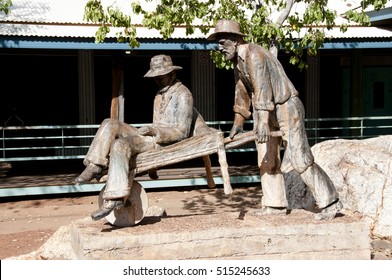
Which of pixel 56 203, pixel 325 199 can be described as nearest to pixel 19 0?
pixel 56 203

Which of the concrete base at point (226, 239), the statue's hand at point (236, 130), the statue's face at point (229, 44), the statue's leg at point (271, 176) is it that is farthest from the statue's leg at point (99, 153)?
the statue's leg at point (271, 176)

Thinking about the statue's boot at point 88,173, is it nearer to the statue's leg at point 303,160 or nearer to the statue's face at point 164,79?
the statue's face at point 164,79

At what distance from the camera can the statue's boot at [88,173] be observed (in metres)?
6.64

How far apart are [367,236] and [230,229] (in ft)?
4.81

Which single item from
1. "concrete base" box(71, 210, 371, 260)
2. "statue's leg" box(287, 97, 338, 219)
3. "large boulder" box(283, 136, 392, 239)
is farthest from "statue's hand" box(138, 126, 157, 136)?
"large boulder" box(283, 136, 392, 239)

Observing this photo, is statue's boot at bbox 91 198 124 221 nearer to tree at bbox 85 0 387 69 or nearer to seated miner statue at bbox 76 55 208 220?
seated miner statue at bbox 76 55 208 220

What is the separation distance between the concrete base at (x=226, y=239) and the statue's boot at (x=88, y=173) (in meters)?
0.50

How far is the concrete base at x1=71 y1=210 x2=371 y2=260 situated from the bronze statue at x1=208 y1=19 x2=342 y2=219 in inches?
10.3

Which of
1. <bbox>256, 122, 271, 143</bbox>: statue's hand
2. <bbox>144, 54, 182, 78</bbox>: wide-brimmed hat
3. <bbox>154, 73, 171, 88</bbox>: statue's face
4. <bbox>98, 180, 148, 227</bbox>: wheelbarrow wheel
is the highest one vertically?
<bbox>144, 54, 182, 78</bbox>: wide-brimmed hat

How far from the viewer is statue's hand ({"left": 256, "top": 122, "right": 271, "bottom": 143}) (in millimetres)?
6719

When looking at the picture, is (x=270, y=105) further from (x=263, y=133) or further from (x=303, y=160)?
(x=303, y=160)

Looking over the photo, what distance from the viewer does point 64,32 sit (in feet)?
40.9

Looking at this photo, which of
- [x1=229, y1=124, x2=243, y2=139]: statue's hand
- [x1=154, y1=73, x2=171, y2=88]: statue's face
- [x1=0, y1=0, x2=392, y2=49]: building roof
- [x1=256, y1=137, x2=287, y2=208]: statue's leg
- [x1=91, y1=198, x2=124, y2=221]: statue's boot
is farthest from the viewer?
[x1=0, y1=0, x2=392, y2=49]: building roof

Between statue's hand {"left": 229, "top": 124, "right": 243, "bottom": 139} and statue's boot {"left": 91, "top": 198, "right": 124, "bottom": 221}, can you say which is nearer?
statue's boot {"left": 91, "top": 198, "right": 124, "bottom": 221}
